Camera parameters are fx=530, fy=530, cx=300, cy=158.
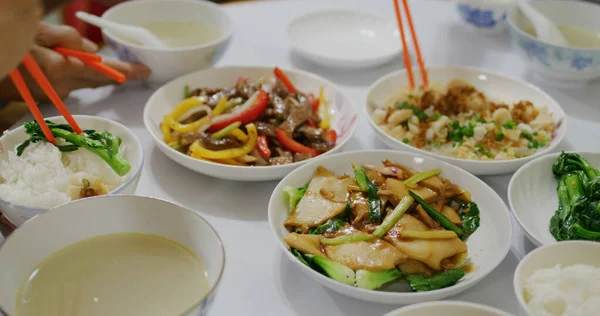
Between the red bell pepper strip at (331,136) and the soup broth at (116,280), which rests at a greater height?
the soup broth at (116,280)

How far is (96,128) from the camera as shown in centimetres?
160

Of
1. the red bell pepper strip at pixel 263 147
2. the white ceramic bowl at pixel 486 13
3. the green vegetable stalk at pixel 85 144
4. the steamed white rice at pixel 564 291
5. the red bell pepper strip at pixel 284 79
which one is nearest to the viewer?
the steamed white rice at pixel 564 291

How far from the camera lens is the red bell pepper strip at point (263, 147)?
1730 mm

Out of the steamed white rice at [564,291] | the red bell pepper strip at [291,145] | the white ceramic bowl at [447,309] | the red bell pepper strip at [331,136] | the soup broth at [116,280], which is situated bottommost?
the red bell pepper strip at [331,136]

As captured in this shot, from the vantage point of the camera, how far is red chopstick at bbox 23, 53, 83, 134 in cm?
119

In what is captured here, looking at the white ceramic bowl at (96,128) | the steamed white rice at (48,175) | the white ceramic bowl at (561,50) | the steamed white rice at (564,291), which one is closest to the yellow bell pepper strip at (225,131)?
the white ceramic bowl at (96,128)

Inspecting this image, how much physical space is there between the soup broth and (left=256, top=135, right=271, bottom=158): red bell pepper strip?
2.06ft

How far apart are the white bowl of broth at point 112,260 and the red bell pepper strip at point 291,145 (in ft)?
2.26

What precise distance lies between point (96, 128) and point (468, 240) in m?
1.13

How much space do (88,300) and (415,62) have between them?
192 cm

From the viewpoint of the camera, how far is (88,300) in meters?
1.02

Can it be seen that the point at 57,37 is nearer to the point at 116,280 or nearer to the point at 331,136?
the point at 331,136

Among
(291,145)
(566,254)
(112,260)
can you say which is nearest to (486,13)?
(291,145)

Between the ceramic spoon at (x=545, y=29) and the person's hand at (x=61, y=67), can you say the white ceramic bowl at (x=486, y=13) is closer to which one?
the ceramic spoon at (x=545, y=29)
